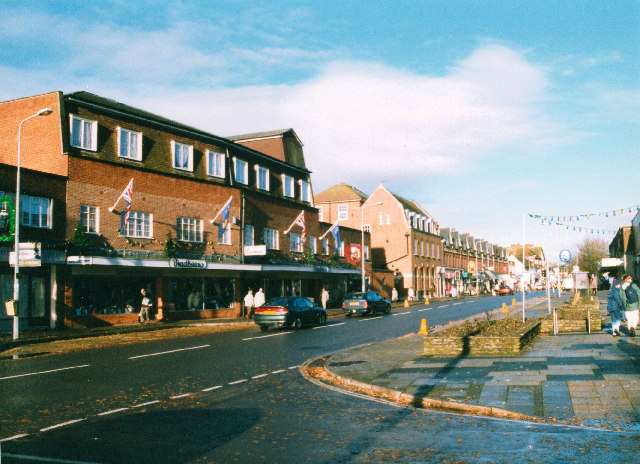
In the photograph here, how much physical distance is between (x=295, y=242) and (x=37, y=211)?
2155 centimetres

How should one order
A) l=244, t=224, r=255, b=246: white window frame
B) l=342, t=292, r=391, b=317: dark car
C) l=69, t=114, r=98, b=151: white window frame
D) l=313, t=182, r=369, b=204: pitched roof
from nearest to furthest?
1. l=69, t=114, r=98, b=151: white window frame
2. l=342, t=292, r=391, b=317: dark car
3. l=244, t=224, r=255, b=246: white window frame
4. l=313, t=182, r=369, b=204: pitched roof

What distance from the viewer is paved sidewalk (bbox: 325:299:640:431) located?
829 centimetres

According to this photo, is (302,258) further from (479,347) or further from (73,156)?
(479,347)

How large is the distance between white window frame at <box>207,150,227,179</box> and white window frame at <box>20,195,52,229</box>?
11.1 meters

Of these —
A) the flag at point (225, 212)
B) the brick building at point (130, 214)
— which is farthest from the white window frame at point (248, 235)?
the flag at point (225, 212)

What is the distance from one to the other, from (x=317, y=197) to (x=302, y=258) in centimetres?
2924

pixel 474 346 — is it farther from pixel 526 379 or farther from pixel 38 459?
pixel 38 459

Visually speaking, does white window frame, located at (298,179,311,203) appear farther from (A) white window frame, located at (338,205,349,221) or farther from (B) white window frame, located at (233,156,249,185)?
(A) white window frame, located at (338,205,349,221)

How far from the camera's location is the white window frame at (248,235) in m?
37.3

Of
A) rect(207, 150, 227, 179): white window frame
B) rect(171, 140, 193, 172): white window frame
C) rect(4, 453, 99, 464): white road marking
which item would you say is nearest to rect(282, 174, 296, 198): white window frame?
rect(207, 150, 227, 179): white window frame

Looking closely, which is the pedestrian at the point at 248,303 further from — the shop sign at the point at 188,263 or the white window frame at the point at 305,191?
the white window frame at the point at 305,191

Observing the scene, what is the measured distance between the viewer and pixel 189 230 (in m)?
32.6

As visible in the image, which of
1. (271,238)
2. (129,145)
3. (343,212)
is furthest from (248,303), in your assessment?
(343,212)

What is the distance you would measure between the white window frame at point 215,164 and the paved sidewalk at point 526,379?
70.0 ft
